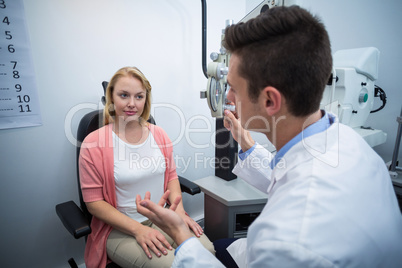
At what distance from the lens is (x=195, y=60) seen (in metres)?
1.62

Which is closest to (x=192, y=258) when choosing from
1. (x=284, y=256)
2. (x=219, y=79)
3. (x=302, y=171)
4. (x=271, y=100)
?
(x=284, y=256)

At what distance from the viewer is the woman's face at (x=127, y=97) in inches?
40.1

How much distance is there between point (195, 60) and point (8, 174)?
1.33 metres

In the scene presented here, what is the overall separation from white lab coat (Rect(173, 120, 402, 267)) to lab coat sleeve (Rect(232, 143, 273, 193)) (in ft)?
1.32

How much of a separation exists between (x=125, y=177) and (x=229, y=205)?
55cm

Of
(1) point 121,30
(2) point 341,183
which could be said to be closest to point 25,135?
(1) point 121,30

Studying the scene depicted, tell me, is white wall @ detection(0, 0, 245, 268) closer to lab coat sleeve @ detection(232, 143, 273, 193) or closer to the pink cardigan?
the pink cardigan

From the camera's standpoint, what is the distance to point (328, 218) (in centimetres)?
43

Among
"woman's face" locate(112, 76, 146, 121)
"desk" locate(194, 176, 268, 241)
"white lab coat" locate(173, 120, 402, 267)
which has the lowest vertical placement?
"desk" locate(194, 176, 268, 241)

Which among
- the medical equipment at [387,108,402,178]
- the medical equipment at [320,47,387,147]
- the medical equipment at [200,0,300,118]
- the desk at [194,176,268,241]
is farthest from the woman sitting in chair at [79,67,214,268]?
the medical equipment at [387,108,402,178]

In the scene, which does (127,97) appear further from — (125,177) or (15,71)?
(15,71)

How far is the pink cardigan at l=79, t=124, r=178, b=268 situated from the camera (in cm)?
92

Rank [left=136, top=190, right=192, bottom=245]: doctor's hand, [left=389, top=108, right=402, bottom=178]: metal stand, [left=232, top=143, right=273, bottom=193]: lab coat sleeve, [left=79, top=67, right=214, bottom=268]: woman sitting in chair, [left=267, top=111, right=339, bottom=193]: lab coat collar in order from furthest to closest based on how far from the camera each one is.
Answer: [left=389, top=108, right=402, bottom=178]: metal stand < [left=232, top=143, right=273, bottom=193]: lab coat sleeve < [left=79, top=67, right=214, bottom=268]: woman sitting in chair < [left=136, top=190, right=192, bottom=245]: doctor's hand < [left=267, top=111, right=339, bottom=193]: lab coat collar

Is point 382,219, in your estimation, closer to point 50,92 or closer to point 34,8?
point 50,92
